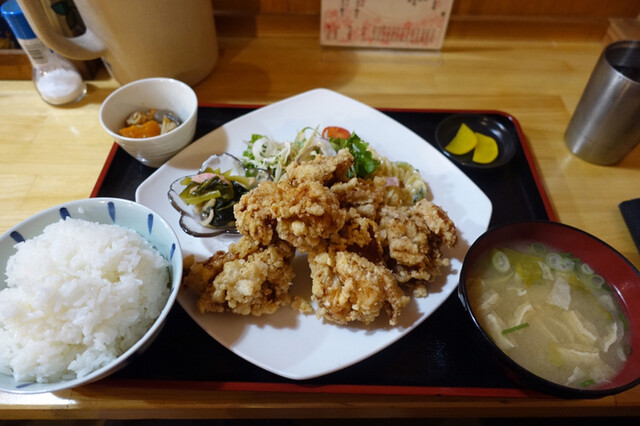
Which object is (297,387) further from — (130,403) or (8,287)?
(8,287)

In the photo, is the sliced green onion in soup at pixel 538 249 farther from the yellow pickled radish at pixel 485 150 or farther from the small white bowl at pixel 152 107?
the small white bowl at pixel 152 107

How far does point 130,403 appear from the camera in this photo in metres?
1.46

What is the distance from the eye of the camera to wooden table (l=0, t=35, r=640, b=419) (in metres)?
1.49

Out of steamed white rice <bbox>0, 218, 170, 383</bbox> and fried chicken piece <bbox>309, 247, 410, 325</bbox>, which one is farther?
fried chicken piece <bbox>309, 247, 410, 325</bbox>

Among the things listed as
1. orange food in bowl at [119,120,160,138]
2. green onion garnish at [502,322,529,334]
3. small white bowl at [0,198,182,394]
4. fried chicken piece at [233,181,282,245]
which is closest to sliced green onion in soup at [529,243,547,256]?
green onion garnish at [502,322,529,334]

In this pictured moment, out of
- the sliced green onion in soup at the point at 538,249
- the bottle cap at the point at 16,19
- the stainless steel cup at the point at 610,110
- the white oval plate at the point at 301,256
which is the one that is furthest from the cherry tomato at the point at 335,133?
the bottle cap at the point at 16,19

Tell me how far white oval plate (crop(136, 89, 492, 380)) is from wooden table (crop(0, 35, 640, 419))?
173mm

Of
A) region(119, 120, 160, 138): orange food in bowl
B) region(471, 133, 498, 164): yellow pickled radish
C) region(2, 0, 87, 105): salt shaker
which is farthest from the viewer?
region(2, 0, 87, 105): salt shaker

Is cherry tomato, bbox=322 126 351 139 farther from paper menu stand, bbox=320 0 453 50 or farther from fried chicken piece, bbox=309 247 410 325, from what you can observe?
paper menu stand, bbox=320 0 453 50

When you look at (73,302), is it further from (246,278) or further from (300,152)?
(300,152)

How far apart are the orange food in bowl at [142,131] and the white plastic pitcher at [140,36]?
0.50 metres

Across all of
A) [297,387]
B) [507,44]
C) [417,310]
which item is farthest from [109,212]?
[507,44]

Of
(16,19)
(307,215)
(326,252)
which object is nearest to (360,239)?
(326,252)

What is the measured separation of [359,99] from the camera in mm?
2750
